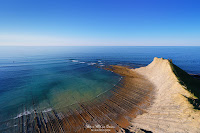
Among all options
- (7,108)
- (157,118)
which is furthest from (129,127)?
(7,108)

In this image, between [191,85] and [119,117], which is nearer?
[119,117]

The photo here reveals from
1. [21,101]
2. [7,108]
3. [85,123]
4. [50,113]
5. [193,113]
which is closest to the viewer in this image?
[193,113]

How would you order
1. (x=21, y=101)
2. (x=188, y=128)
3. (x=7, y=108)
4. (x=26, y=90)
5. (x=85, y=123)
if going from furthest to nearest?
1. (x=26, y=90)
2. (x=21, y=101)
3. (x=7, y=108)
4. (x=85, y=123)
5. (x=188, y=128)

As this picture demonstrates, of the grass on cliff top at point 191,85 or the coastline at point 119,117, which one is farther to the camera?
the grass on cliff top at point 191,85

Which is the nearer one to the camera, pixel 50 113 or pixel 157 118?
pixel 157 118

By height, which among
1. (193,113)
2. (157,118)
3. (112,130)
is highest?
(193,113)

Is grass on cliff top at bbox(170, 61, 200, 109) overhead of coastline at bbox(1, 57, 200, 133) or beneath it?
overhead

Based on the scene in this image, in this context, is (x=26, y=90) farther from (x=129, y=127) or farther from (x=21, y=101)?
(x=129, y=127)

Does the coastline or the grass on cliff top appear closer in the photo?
the coastline

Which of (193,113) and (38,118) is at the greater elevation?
(193,113)

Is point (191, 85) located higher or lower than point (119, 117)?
higher

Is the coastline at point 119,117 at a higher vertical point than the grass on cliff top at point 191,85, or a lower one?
lower
